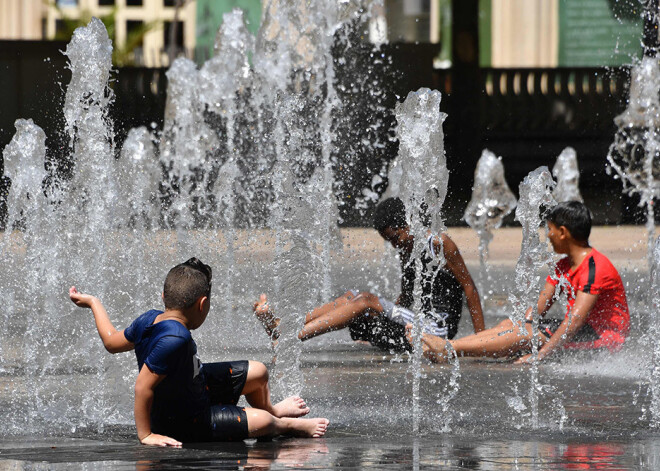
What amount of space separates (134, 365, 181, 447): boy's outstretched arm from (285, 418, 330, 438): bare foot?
0.47m

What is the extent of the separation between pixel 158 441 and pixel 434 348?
2484 mm

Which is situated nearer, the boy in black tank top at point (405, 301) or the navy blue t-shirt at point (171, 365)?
the navy blue t-shirt at point (171, 365)

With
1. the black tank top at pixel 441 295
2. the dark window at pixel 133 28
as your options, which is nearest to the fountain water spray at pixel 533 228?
the black tank top at pixel 441 295

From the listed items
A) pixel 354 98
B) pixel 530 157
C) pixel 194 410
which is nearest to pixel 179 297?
pixel 194 410

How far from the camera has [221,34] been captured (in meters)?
20.2

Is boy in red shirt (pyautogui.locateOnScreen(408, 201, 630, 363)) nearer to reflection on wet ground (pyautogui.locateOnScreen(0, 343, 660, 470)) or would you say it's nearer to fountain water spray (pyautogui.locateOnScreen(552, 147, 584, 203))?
reflection on wet ground (pyautogui.locateOnScreen(0, 343, 660, 470))

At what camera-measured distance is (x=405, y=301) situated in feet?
22.3

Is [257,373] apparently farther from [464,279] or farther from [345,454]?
[464,279]

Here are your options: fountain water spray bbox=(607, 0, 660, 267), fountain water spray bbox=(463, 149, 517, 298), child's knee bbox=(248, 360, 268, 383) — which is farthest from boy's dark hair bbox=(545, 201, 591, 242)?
fountain water spray bbox=(607, 0, 660, 267)

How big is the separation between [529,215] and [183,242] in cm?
497

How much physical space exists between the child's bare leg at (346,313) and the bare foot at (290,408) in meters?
1.94

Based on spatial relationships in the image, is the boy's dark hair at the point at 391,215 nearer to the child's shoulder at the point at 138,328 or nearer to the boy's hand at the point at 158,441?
the child's shoulder at the point at 138,328

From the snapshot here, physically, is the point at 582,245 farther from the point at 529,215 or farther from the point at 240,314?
the point at 240,314

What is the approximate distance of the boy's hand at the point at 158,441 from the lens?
4113 millimetres
